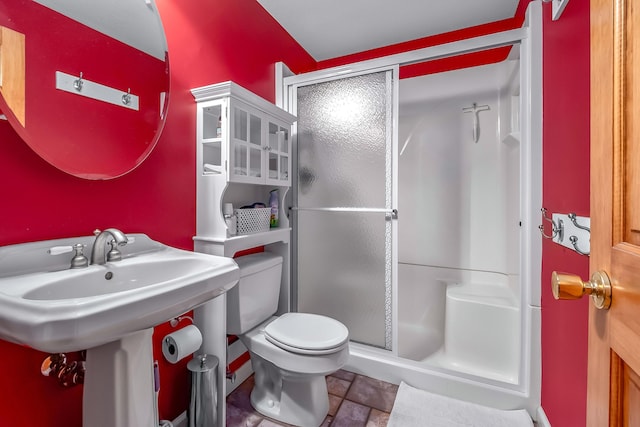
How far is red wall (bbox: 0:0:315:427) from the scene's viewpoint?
0.85 m

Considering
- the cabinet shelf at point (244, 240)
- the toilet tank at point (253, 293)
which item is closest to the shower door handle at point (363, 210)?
the cabinet shelf at point (244, 240)

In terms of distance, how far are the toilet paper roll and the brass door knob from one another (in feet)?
4.06

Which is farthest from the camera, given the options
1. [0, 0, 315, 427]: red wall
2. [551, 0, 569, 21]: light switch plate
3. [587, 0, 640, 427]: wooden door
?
[551, 0, 569, 21]: light switch plate

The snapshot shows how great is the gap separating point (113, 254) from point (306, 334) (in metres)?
0.90

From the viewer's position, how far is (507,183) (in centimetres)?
210

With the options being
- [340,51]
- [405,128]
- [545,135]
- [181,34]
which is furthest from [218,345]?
[340,51]

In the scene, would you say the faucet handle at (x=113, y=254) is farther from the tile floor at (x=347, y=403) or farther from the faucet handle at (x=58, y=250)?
the tile floor at (x=347, y=403)

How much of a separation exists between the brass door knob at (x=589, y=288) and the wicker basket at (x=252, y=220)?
1332mm

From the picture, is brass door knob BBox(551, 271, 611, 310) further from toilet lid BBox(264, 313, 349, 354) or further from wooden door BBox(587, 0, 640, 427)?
toilet lid BBox(264, 313, 349, 354)

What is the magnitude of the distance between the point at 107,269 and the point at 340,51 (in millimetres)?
2453

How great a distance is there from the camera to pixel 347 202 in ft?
6.16

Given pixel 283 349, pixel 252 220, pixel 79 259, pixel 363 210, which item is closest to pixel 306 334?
pixel 283 349

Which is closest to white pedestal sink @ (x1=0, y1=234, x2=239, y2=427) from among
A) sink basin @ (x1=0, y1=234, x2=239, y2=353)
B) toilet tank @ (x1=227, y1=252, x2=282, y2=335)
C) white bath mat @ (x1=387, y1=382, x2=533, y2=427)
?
sink basin @ (x1=0, y1=234, x2=239, y2=353)

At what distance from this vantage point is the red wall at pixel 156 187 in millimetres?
846
